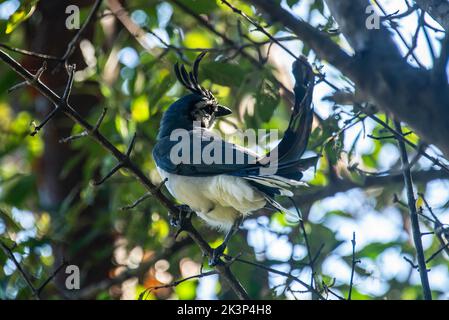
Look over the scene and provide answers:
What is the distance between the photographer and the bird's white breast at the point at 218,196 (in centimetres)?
405

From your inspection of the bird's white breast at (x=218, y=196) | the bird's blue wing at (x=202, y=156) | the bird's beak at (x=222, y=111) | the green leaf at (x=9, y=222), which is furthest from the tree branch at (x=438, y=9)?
the green leaf at (x=9, y=222)

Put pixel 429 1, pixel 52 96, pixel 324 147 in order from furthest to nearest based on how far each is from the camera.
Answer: pixel 324 147 < pixel 52 96 < pixel 429 1

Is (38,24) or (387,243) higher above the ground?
(38,24)

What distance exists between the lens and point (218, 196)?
Answer: 4.28 m

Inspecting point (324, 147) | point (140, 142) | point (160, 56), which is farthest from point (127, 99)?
point (324, 147)

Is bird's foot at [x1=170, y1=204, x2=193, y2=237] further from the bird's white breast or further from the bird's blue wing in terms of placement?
the bird's blue wing

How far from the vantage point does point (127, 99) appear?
5598 mm

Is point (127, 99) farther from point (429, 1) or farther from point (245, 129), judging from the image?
point (429, 1)

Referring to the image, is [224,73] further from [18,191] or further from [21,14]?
[18,191]

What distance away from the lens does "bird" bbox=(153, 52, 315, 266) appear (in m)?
3.46
